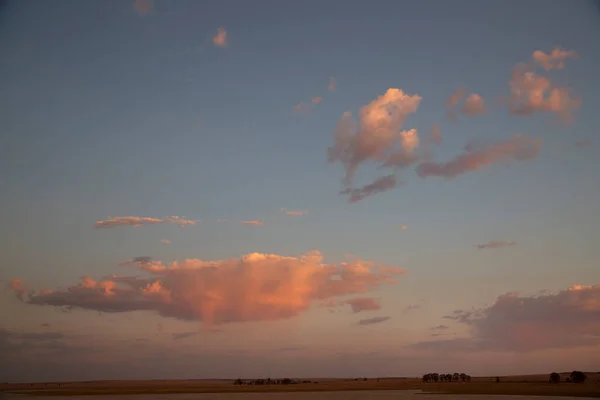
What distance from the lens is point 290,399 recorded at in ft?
205

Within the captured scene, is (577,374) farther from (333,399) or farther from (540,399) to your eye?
(333,399)

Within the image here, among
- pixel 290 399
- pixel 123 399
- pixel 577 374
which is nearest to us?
pixel 290 399

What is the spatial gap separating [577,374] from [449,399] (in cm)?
6744

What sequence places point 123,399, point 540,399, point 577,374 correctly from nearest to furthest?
point 540,399
point 123,399
point 577,374

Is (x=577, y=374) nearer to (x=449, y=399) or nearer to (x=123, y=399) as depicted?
(x=449, y=399)

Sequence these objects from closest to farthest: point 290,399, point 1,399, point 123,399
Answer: point 290,399 → point 123,399 → point 1,399

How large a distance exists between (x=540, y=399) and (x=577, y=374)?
62573 mm

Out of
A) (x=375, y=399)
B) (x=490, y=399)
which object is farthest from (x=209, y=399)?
(x=490, y=399)

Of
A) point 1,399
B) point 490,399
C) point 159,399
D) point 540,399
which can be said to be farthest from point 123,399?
point 540,399

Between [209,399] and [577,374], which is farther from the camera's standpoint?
[577,374]

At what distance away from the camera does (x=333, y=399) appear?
6322cm

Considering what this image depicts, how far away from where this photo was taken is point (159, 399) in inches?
2516

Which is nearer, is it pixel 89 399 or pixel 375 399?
pixel 375 399

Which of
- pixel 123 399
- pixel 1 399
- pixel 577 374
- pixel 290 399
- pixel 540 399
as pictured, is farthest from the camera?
pixel 577 374
